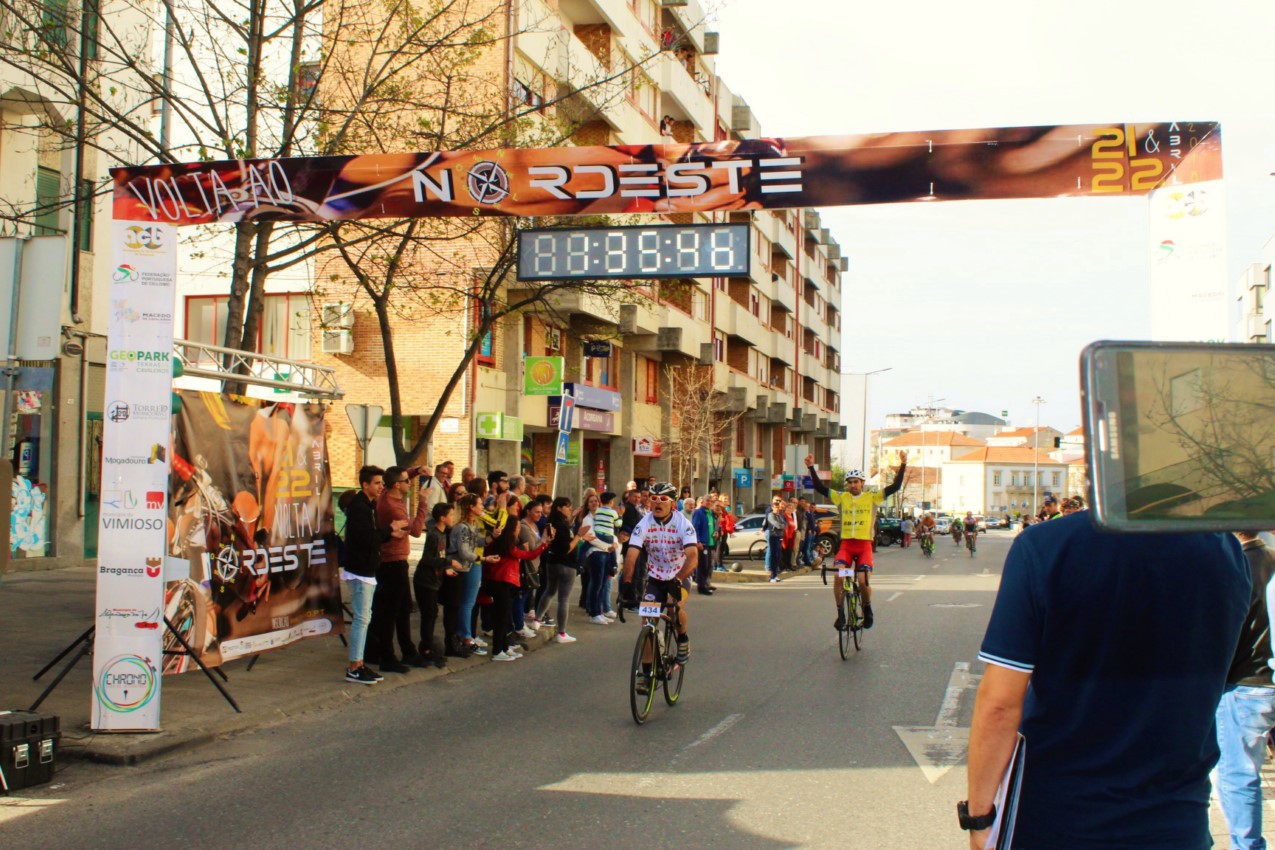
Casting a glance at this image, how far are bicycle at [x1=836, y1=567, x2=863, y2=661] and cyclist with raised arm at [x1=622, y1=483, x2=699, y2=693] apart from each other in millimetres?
3230

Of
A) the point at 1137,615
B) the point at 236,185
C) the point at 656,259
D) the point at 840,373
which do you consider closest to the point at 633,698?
the point at 656,259

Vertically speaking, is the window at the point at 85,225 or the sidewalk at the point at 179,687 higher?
the window at the point at 85,225

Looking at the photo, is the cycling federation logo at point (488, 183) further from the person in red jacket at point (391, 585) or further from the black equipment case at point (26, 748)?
the black equipment case at point (26, 748)

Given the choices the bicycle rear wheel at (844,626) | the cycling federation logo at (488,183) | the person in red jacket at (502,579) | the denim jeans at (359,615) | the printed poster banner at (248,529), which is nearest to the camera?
the printed poster banner at (248,529)

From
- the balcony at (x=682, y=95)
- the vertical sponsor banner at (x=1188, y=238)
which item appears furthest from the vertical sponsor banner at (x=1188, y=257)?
the balcony at (x=682, y=95)

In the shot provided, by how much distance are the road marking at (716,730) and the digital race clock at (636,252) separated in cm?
359

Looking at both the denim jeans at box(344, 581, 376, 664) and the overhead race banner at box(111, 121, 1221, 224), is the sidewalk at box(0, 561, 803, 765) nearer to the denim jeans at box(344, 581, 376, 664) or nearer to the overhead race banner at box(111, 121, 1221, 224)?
the denim jeans at box(344, 581, 376, 664)

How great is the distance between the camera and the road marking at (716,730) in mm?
8723

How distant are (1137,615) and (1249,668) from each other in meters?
2.95

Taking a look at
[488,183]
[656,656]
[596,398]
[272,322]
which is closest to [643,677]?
[656,656]

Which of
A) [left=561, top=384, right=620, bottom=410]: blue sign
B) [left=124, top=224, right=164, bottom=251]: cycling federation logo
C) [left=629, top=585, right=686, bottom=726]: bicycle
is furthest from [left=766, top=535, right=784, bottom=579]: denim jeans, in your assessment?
[left=124, top=224, right=164, bottom=251]: cycling federation logo

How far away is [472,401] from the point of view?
29.9m

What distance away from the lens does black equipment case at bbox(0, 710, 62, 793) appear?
7285 millimetres

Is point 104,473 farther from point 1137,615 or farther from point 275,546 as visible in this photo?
point 1137,615
